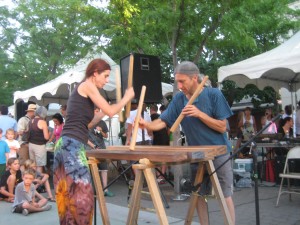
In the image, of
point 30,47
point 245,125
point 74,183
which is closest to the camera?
point 74,183

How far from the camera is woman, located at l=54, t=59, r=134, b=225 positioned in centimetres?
308

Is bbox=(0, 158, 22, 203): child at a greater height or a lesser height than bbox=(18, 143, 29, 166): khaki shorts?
lesser

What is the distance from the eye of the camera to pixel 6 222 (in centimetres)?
547

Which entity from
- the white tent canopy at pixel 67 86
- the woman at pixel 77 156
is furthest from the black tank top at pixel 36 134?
the woman at pixel 77 156

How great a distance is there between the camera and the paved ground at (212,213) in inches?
199

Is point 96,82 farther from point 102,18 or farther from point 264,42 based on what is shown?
point 264,42

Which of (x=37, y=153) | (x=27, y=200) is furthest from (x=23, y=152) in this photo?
(x=27, y=200)

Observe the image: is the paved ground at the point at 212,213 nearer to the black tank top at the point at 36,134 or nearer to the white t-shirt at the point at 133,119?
the black tank top at the point at 36,134

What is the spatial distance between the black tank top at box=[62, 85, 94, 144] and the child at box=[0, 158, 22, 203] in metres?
4.43

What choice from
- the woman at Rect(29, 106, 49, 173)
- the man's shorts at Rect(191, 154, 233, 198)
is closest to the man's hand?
the man's shorts at Rect(191, 154, 233, 198)

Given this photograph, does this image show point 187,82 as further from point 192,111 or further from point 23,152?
point 23,152

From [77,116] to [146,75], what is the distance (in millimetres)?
3820

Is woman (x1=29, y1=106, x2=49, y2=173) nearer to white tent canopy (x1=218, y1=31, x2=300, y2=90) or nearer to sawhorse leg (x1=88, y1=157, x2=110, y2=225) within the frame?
white tent canopy (x1=218, y1=31, x2=300, y2=90)

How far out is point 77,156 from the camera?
310 cm
